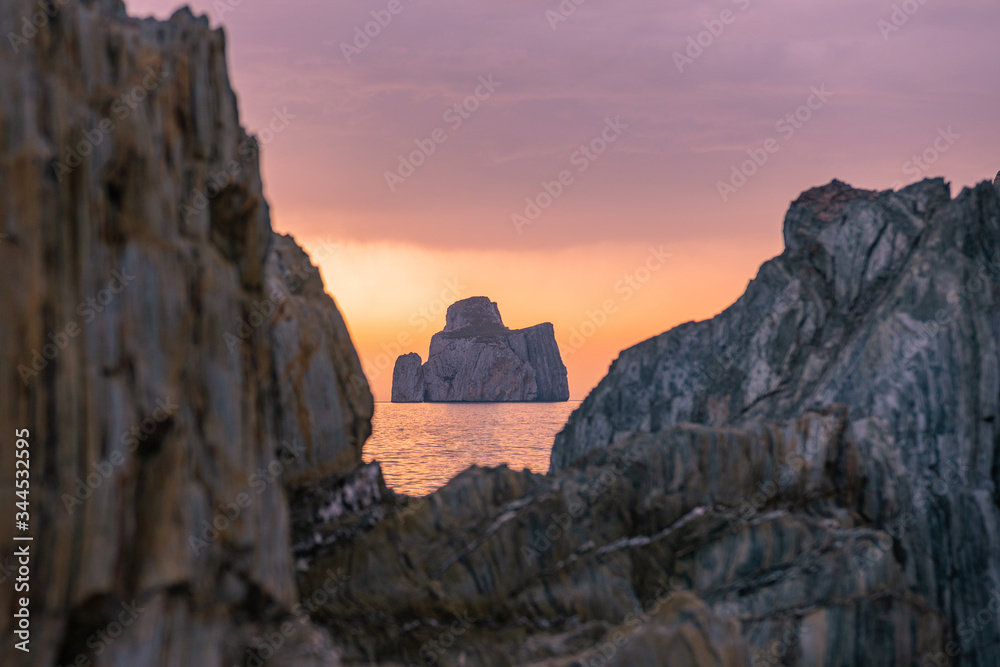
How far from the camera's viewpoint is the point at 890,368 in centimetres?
2331

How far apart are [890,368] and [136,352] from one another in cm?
2067

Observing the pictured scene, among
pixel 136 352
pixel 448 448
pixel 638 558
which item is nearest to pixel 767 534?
pixel 638 558

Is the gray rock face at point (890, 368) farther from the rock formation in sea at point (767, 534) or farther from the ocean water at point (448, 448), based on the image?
the ocean water at point (448, 448)

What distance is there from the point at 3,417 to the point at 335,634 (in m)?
7.46

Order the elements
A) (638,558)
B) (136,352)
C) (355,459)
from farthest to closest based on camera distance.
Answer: (355,459) → (638,558) → (136,352)

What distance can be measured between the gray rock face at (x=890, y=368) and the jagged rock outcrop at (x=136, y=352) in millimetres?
13747

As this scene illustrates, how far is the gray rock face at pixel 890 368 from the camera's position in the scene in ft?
65.0

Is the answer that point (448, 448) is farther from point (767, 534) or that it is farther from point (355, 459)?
point (767, 534)

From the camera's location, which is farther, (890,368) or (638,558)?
(890,368)

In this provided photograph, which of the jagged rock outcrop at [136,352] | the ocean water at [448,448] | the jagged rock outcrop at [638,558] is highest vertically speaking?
the jagged rock outcrop at [136,352]

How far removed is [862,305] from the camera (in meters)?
27.4

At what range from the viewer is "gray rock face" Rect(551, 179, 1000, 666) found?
19797mm

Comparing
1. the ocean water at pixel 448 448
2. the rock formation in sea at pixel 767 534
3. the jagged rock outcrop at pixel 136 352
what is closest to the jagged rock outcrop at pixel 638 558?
the rock formation in sea at pixel 767 534

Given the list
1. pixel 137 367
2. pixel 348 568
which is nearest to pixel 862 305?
pixel 348 568
